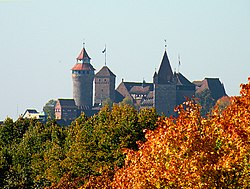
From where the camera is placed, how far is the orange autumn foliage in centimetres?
2975

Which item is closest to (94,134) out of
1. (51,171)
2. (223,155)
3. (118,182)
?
(51,171)

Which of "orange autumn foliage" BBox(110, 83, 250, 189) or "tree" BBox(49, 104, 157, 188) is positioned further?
"tree" BBox(49, 104, 157, 188)

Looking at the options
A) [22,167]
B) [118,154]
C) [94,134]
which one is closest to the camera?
[118,154]

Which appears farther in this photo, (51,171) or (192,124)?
(51,171)

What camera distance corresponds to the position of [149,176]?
3161 centimetres

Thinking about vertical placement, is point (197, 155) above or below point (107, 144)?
above

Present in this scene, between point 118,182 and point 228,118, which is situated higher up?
point 228,118

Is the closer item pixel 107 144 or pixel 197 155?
pixel 197 155

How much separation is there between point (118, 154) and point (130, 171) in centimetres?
1817

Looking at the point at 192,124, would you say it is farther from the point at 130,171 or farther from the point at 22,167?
the point at 22,167

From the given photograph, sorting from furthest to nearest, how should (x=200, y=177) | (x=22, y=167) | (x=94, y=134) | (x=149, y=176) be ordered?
(x=22, y=167) < (x=94, y=134) < (x=149, y=176) < (x=200, y=177)

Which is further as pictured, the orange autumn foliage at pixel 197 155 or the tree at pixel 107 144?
the tree at pixel 107 144

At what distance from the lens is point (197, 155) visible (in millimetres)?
30141

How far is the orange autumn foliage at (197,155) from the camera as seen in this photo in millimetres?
29750
